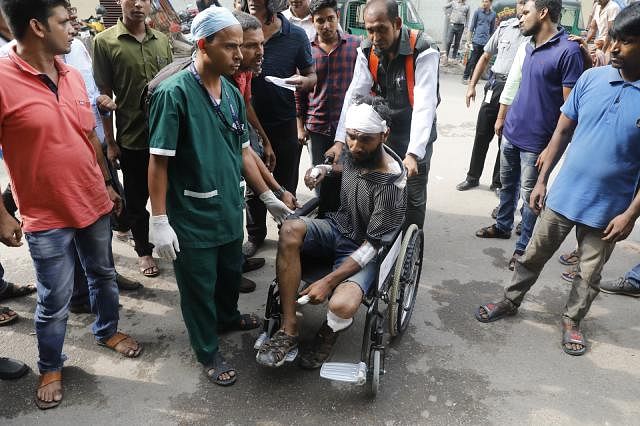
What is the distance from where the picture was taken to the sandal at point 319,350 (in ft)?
8.58

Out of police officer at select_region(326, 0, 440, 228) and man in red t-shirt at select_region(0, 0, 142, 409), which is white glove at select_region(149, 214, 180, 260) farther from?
police officer at select_region(326, 0, 440, 228)

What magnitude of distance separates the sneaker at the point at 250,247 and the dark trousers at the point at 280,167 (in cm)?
3

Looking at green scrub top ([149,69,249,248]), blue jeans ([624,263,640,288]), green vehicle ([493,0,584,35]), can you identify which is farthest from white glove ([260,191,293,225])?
green vehicle ([493,0,584,35])

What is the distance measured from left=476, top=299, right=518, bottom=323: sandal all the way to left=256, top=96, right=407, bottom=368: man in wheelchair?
3.33ft

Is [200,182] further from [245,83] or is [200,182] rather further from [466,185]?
[466,185]

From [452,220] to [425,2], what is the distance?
13.7 m

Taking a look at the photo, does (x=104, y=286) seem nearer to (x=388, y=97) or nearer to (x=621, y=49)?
(x=388, y=97)

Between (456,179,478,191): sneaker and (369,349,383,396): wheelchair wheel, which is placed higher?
(369,349,383,396): wheelchair wheel

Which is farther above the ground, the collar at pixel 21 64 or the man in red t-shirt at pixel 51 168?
the collar at pixel 21 64

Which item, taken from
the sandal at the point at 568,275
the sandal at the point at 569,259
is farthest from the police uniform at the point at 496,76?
the sandal at the point at 568,275

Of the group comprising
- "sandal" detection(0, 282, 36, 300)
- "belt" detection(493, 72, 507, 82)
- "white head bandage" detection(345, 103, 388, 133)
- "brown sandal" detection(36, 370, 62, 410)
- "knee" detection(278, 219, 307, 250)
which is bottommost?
"sandal" detection(0, 282, 36, 300)

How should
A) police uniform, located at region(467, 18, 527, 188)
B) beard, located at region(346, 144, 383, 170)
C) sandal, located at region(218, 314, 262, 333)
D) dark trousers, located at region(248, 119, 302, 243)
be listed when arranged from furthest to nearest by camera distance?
police uniform, located at region(467, 18, 527, 188)
dark trousers, located at region(248, 119, 302, 243)
sandal, located at region(218, 314, 262, 333)
beard, located at region(346, 144, 383, 170)

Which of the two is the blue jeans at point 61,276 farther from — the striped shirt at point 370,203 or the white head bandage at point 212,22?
the striped shirt at point 370,203

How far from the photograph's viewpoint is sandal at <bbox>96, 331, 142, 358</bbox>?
2.72 metres
